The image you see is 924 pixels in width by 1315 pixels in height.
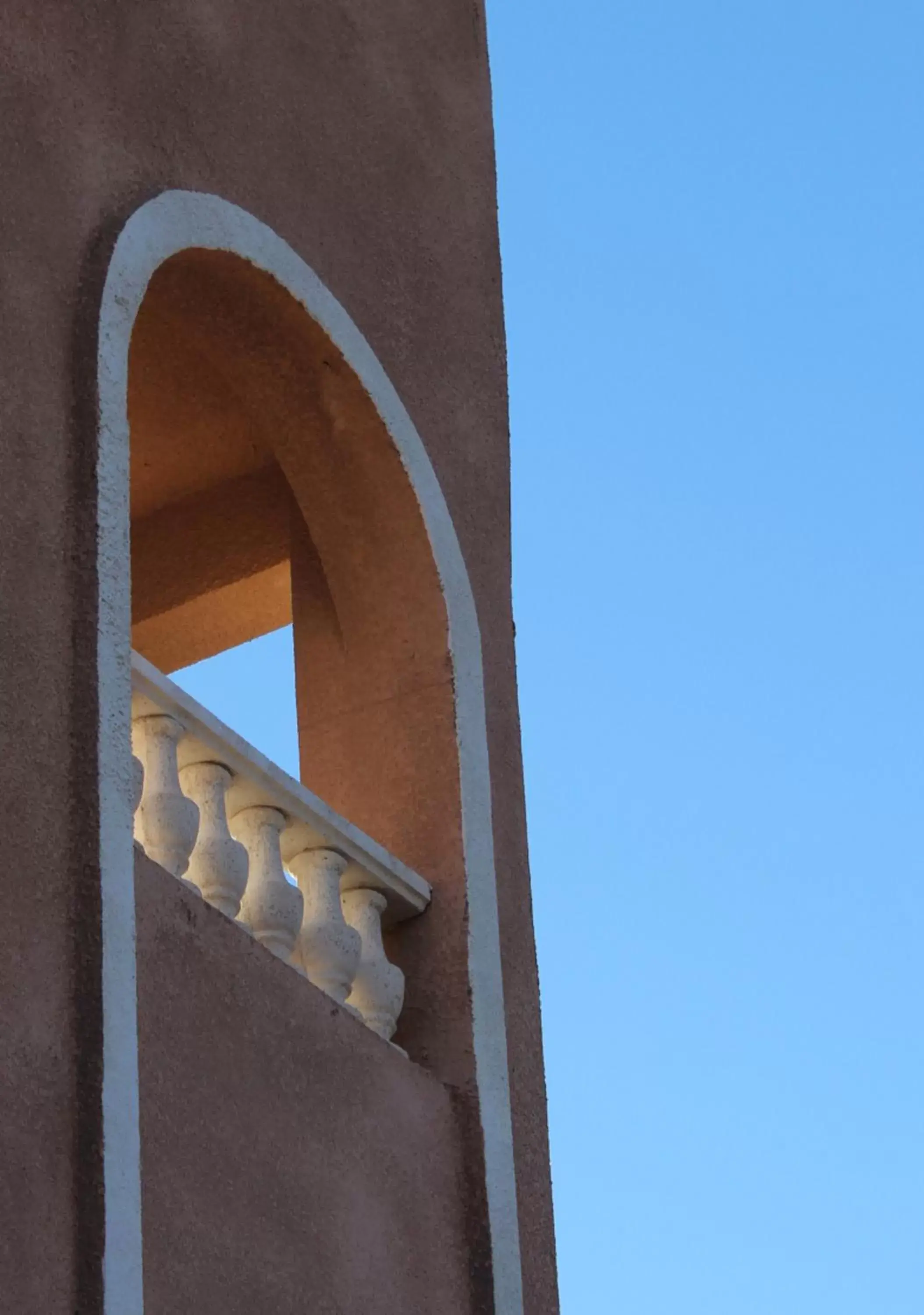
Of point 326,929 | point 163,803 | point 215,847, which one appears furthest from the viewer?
point 326,929

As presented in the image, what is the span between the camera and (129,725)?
520cm

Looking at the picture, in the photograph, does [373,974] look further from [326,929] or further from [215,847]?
[215,847]

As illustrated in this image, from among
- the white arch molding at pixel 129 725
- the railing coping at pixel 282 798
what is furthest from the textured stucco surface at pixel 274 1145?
the railing coping at pixel 282 798

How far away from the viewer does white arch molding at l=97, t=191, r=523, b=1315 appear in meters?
4.83

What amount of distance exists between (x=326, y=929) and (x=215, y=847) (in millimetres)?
463

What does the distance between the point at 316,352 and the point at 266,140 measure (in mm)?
534

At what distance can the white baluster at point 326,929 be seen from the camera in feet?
19.9

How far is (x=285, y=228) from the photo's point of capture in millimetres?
6445

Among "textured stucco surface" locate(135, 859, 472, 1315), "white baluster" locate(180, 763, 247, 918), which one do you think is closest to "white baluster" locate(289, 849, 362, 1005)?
"textured stucco surface" locate(135, 859, 472, 1315)

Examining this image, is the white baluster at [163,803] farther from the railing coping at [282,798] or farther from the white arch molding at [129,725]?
the white arch molding at [129,725]

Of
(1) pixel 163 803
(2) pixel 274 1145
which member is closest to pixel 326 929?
(1) pixel 163 803

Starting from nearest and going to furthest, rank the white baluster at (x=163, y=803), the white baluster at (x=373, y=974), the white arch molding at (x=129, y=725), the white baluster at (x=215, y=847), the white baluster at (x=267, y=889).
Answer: the white arch molding at (x=129, y=725)
the white baluster at (x=163, y=803)
the white baluster at (x=215, y=847)
the white baluster at (x=267, y=889)
the white baluster at (x=373, y=974)

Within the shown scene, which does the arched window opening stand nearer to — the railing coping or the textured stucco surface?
the railing coping

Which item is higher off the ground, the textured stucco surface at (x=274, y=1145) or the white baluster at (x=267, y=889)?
the white baluster at (x=267, y=889)
